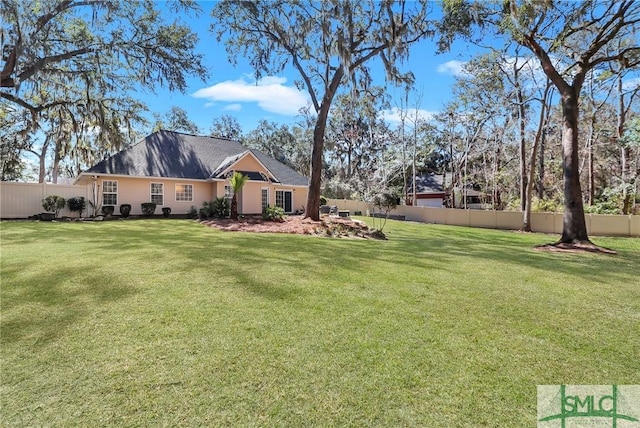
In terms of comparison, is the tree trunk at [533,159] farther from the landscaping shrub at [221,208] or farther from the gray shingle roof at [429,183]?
the gray shingle roof at [429,183]

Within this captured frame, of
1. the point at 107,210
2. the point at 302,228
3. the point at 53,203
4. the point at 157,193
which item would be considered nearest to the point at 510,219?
the point at 302,228

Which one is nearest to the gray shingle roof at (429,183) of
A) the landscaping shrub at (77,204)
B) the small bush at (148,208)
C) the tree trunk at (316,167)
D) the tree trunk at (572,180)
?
the tree trunk at (316,167)

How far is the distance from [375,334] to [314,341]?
24.8 inches

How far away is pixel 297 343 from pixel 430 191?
34938mm

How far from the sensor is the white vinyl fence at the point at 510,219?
49.2ft

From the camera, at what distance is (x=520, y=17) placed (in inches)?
366

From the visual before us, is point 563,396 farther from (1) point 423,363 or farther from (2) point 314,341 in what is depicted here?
(2) point 314,341

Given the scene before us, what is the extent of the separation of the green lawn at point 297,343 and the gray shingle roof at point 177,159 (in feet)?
43.2

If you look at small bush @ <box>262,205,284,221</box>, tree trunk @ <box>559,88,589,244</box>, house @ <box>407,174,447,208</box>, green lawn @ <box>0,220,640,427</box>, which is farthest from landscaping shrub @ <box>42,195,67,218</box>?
house @ <box>407,174,447,208</box>

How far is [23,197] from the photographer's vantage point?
1526 centimetres

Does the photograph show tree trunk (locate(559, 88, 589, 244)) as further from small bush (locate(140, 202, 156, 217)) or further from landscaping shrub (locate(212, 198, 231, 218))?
Answer: small bush (locate(140, 202, 156, 217))

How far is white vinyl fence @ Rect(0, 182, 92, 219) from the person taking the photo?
14961 mm

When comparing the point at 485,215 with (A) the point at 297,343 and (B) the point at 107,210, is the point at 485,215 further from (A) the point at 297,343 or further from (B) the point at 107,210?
(B) the point at 107,210

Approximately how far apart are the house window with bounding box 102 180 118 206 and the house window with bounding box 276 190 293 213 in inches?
357
